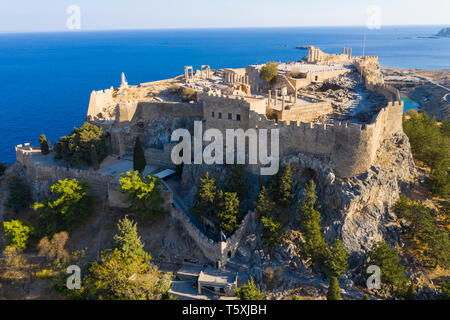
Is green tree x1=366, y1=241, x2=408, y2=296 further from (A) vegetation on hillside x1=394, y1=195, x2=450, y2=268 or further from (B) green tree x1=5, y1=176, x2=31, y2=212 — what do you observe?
(B) green tree x1=5, y1=176, x2=31, y2=212

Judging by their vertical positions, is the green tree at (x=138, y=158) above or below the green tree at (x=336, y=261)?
above

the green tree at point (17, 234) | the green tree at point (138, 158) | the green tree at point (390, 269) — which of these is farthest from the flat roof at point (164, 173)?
the green tree at point (390, 269)

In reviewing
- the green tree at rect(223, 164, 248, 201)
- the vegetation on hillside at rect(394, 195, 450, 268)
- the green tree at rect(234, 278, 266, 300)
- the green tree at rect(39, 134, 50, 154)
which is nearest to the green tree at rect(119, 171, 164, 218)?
the green tree at rect(223, 164, 248, 201)

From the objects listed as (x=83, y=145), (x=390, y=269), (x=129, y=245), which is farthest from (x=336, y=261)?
(x=83, y=145)

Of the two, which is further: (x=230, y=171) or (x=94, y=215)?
(x=94, y=215)

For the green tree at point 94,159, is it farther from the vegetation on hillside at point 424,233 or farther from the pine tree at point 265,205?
the vegetation on hillside at point 424,233
